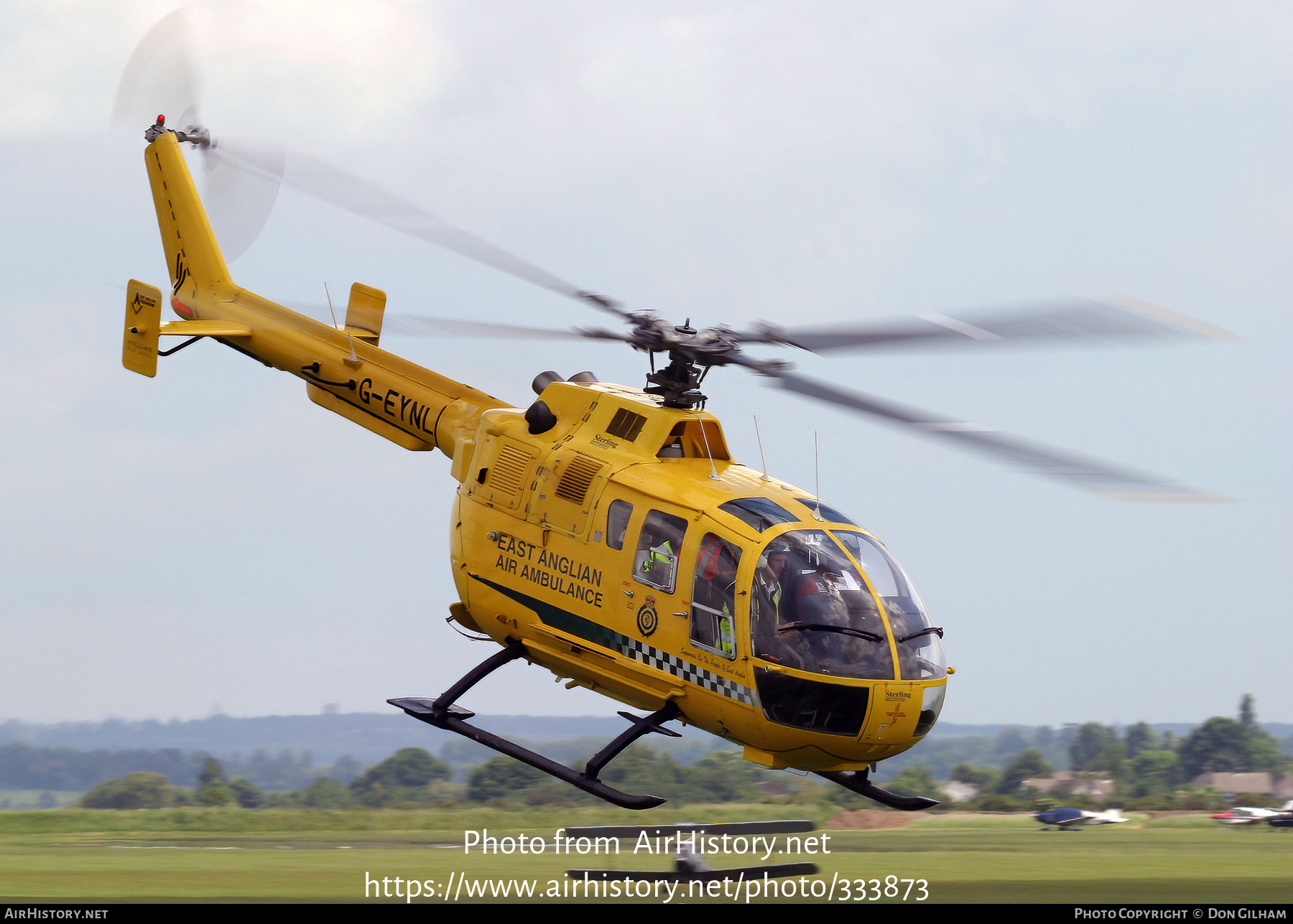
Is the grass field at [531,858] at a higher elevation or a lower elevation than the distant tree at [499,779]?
lower

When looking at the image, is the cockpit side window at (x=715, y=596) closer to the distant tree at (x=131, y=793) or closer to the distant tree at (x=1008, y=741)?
the distant tree at (x=131, y=793)

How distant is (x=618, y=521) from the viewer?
1228cm

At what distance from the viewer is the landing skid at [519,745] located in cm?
1197

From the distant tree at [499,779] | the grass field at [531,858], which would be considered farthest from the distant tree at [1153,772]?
the distant tree at [499,779]

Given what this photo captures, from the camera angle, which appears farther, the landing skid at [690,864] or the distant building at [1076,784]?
the distant building at [1076,784]

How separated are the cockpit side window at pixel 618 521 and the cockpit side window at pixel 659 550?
0.23 metres

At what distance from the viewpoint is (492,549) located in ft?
44.6

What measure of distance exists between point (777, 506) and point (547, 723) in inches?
1228

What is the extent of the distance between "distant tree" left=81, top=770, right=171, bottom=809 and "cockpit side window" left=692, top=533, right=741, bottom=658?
48.0ft

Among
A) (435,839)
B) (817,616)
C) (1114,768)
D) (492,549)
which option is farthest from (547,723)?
(817,616)

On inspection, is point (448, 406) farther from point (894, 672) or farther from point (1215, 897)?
point (1215, 897)

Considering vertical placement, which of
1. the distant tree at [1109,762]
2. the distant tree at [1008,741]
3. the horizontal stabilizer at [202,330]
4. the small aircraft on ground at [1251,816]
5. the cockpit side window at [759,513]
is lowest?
the small aircraft on ground at [1251,816]

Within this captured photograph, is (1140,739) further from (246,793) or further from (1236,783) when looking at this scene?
(246,793)
